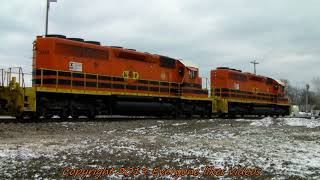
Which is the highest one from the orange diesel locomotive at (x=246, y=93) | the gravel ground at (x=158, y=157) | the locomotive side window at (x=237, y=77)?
the locomotive side window at (x=237, y=77)

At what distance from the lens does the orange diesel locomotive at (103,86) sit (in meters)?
18.2

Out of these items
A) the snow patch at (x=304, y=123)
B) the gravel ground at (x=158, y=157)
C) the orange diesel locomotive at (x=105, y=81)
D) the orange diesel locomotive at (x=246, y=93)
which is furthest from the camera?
the orange diesel locomotive at (x=246, y=93)

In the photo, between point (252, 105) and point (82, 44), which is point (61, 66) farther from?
point (252, 105)

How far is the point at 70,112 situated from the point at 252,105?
19.8 m

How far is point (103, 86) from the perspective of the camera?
69.2ft

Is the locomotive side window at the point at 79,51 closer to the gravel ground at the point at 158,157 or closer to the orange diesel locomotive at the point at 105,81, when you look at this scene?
the orange diesel locomotive at the point at 105,81

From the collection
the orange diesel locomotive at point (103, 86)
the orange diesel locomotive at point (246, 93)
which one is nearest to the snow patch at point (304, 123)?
the orange diesel locomotive at point (103, 86)

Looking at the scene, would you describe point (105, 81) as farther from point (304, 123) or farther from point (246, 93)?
point (246, 93)

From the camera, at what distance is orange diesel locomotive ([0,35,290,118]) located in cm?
1819

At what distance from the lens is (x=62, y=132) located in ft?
45.1

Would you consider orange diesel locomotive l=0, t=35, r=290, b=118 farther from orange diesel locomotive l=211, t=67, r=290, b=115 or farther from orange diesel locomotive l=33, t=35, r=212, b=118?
orange diesel locomotive l=211, t=67, r=290, b=115

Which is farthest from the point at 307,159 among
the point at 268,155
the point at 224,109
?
the point at 224,109

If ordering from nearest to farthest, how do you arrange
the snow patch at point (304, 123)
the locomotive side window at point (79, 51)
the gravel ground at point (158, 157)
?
1. the gravel ground at point (158, 157)
2. the snow patch at point (304, 123)
3. the locomotive side window at point (79, 51)

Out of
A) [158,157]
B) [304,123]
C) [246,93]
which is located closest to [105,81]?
[304,123]
